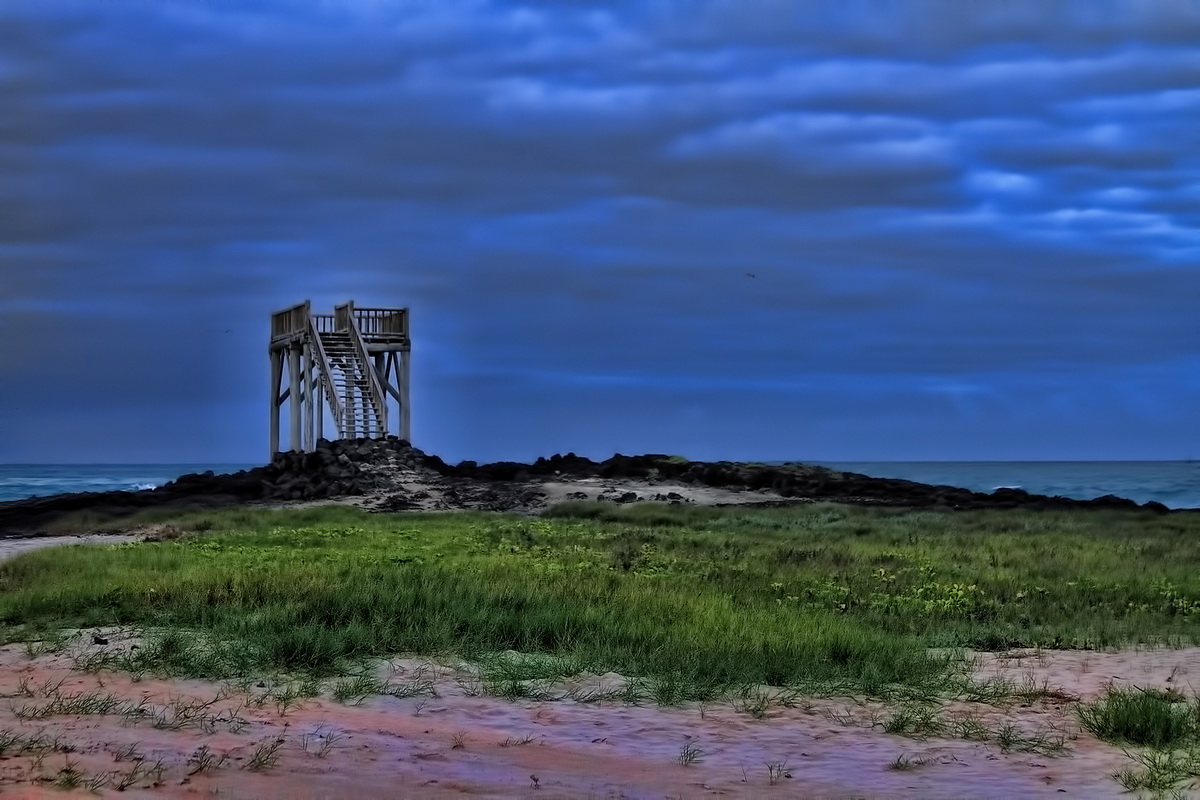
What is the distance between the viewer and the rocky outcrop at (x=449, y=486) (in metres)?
34.5

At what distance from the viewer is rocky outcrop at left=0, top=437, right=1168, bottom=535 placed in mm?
34531

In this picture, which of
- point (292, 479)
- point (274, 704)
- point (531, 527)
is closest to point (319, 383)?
point (292, 479)

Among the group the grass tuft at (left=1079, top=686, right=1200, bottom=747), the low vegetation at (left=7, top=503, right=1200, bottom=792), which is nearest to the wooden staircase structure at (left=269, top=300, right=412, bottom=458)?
the low vegetation at (left=7, top=503, right=1200, bottom=792)

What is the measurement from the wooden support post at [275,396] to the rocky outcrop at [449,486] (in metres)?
5.11

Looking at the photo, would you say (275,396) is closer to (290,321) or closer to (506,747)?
(290,321)

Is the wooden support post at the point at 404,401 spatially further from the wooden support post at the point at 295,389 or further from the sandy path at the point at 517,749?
the sandy path at the point at 517,749

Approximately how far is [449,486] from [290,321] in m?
10.4

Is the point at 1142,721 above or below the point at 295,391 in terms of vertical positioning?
below

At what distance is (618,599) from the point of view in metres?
13.1

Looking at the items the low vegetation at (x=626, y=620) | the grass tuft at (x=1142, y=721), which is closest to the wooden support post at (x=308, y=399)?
the low vegetation at (x=626, y=620)

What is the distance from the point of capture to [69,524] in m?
30.8

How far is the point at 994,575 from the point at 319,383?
2692 cm

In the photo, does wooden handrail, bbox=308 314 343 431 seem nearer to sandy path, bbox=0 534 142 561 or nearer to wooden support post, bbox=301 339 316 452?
wooden support post, bbox=301 339 316 452

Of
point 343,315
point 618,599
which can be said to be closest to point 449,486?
point 343,315
